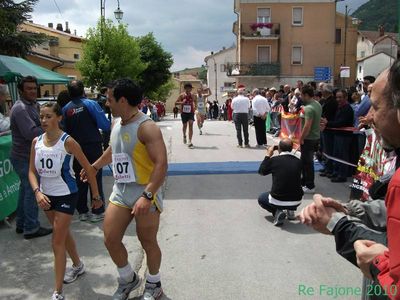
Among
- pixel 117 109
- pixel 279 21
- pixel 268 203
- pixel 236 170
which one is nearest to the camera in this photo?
pixel 117 109

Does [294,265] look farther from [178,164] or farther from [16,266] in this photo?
[178,164]

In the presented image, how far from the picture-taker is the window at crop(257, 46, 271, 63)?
44.3 m

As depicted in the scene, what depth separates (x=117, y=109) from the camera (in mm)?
3867

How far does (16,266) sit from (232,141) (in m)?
10.6

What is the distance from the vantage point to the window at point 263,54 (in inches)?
1746

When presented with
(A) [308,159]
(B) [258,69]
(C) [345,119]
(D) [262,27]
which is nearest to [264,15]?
(D) [262,27]

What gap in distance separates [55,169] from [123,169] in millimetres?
702

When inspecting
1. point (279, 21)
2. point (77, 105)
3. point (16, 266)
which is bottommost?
point (16, 266)

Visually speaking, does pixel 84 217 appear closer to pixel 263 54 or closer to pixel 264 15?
pixel 263 54

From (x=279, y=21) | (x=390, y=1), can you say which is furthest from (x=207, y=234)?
(x=390, y=1)

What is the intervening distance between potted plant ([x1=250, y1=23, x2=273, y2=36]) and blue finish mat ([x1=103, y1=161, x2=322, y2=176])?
1381 inches

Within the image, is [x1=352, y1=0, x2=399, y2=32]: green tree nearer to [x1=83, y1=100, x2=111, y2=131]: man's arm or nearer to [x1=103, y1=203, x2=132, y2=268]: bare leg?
[x1=83, y1=100, x2=111, y2=131]: man's arm

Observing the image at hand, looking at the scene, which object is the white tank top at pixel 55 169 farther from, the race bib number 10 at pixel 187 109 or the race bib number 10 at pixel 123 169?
the race bib number 10 at pixel 187 109

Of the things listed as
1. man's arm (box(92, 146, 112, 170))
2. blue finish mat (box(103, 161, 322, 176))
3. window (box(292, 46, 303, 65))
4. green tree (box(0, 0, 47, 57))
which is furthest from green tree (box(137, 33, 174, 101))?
man's arm (box(92, 146, 112, 170))
